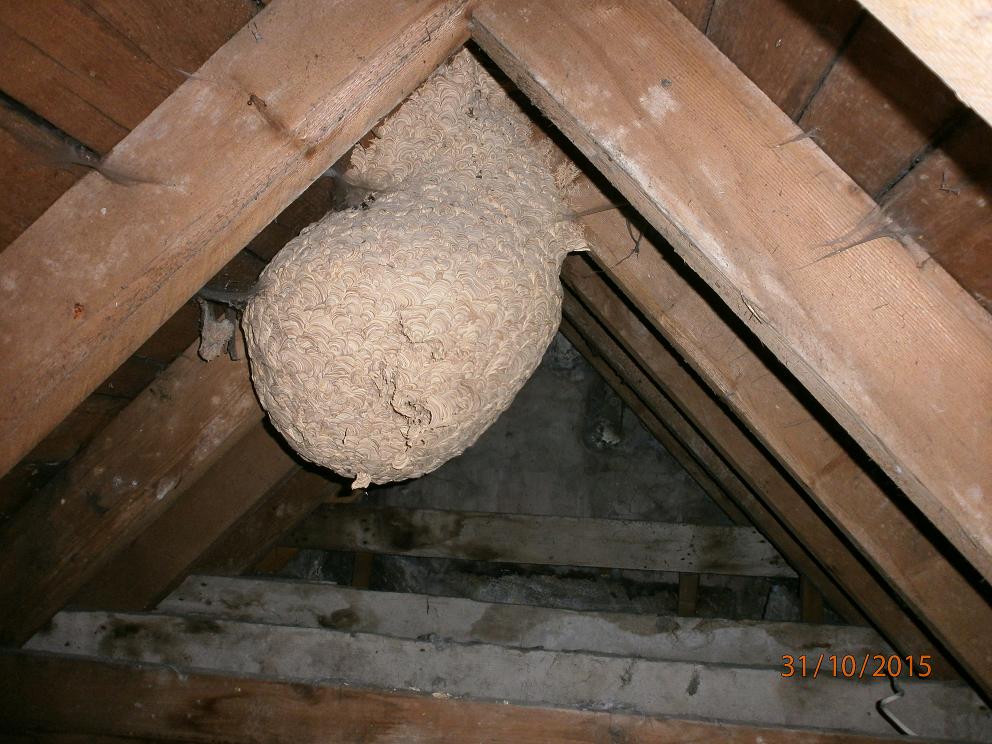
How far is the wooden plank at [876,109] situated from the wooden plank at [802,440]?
0.62 m

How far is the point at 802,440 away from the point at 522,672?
1.30m

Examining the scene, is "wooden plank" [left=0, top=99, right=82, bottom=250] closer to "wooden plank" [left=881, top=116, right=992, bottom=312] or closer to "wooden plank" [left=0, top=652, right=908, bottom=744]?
"wooden plank" [left=881, top=116, right=992, bottom=312]

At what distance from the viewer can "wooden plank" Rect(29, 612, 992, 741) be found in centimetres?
216

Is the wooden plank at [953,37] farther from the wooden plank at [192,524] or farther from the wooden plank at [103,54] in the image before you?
the wooden plank at [192,524]

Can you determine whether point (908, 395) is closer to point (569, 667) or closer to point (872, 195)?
point (872, 195)

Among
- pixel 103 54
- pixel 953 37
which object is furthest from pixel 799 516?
pixel 103 54

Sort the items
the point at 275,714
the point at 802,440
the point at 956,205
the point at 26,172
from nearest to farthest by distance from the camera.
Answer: the point at 956,205, the point at 26,172, the point at 802,440, the point at 275,714

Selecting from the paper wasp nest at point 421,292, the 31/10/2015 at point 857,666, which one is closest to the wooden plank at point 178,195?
the paper wasp nest at point 421,292

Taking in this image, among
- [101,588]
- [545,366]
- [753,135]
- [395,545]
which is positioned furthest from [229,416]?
[545,366]

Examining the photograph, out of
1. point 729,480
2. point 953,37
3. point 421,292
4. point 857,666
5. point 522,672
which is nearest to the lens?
point 953,37

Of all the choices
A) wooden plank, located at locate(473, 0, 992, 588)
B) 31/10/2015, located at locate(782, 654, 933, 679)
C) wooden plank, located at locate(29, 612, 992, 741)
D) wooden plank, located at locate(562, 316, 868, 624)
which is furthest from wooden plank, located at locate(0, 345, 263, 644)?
31/10/2015, located at locate(782, 654, 933, 679)

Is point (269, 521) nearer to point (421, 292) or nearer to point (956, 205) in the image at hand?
point (421, 292)

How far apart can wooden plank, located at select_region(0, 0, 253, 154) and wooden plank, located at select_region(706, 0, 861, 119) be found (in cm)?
69

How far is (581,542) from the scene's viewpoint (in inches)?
124
